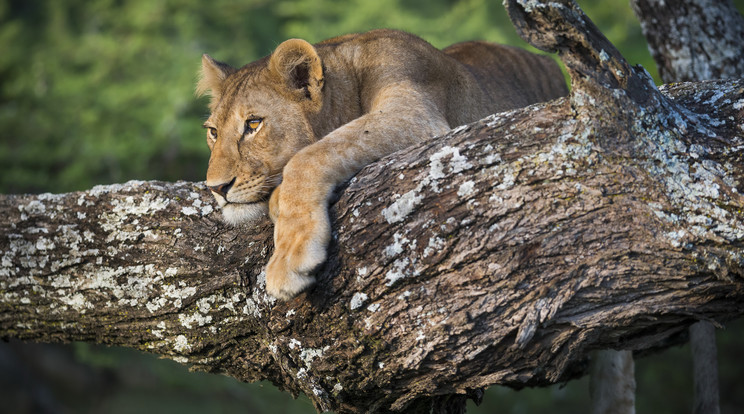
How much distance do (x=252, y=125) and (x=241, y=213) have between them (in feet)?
1.83

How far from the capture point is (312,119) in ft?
11.9

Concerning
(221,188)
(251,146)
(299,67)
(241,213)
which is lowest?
(241,213)

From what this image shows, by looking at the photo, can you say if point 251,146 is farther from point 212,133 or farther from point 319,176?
point 319,176

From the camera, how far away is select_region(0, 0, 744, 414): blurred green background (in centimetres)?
810

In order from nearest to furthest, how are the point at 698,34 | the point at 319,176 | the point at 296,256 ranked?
the point at 296,256, the point at 319,176, the point at 698,34

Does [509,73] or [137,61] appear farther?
[137,61]

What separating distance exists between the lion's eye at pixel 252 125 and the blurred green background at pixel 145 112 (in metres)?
4.54

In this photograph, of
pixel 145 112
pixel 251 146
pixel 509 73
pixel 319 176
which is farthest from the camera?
pixel 145 112

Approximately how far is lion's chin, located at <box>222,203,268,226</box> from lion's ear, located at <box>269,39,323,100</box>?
0.73 metres

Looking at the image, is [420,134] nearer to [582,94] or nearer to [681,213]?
[582,94]

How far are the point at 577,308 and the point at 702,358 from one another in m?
2.38

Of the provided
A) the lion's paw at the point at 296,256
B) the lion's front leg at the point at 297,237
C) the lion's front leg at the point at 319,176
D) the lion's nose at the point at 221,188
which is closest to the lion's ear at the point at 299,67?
the lion's front leg at the point at 319,176

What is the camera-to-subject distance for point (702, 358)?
4.39 metres

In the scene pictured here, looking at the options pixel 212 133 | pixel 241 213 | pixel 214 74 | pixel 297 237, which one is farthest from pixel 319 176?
pixel 214 74
